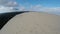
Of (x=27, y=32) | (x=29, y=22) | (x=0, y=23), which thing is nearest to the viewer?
(x=27, y=32)

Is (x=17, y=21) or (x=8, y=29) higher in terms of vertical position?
(x=17, y=21)

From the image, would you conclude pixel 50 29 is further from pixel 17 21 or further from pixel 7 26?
pixel 7 26

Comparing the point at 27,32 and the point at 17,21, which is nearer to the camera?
the point at 27,32

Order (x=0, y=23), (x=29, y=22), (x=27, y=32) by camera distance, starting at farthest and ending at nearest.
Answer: (x=0, y=23) → (x=29, y=22) → (x=27, y=32)

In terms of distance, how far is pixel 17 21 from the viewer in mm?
3799

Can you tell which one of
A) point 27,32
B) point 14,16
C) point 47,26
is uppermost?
point 14,16

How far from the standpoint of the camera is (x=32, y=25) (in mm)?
3500

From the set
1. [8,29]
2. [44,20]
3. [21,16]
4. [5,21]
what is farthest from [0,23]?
[44,20]

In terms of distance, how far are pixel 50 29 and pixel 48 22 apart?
0.33 meters

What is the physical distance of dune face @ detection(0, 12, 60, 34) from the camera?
3.38m

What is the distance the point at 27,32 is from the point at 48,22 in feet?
2.77

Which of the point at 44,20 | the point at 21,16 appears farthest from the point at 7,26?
the point at 44,20

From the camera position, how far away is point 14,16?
4113mm

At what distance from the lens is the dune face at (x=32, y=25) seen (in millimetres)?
3379
